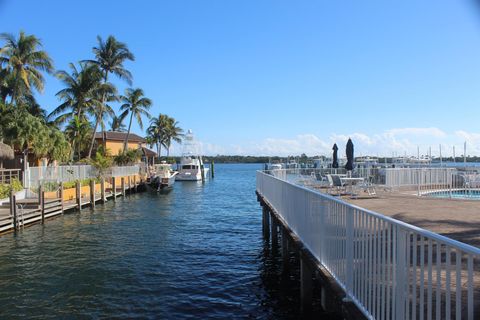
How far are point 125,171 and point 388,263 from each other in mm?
38885

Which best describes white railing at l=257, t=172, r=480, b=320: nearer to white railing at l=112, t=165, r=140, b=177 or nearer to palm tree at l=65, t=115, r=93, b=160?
white railing at l=112, t=165, r=140, b=177

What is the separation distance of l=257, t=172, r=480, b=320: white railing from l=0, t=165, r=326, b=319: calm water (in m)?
2.96

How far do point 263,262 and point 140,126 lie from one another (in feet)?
157

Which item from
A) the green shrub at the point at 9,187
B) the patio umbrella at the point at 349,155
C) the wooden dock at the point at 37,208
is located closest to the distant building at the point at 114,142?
the wooden dock at the point at 37,208

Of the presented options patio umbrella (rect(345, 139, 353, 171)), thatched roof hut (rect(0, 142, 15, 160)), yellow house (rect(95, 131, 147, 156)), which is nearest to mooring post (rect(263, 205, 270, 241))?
patio umbrella (rect(345, 139, 353, 171))

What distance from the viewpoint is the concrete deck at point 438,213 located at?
27.9 feet

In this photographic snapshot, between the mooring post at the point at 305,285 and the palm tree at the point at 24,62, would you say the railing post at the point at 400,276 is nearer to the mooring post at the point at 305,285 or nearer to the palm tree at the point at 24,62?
the mooring post at the point at 305,285

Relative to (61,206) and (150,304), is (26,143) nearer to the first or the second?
(61,206)

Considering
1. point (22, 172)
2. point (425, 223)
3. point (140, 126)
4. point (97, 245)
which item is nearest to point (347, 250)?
point (425, 223)

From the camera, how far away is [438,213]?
1107cm

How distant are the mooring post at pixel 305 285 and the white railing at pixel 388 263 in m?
0.49

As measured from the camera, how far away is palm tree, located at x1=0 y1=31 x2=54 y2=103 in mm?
34469

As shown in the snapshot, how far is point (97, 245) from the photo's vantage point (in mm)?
15516

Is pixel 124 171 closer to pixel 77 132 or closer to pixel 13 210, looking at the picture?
pixel 77 132
